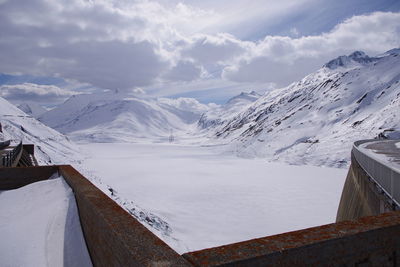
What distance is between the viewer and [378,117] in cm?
7275

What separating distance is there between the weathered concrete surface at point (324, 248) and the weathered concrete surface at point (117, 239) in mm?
409

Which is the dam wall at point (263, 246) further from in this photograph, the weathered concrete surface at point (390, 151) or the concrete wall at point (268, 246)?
the weathered concrete surface at point (390, 151)

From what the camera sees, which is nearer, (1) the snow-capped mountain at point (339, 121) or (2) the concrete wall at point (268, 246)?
(2) the concrete wall at point (268, 246)

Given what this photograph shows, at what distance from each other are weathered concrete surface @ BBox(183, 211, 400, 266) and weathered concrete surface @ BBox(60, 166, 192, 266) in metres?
0.41

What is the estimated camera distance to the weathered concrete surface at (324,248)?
12.3ft

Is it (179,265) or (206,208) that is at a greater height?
(179,265)

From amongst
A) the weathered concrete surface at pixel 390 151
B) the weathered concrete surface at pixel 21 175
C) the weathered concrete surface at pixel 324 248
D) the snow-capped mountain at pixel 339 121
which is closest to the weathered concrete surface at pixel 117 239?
the weathered concrete surface at pixel 324 248

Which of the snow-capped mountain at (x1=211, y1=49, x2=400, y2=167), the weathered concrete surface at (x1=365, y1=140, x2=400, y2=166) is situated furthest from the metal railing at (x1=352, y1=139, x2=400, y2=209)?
the snow-capped mountain at (x1=211, y1=49, x2=400, y2=167)

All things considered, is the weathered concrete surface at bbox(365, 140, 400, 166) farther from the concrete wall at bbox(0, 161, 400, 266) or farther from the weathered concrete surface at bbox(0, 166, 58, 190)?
the weathered concrete surface at bbox(0, 166, 58, 190)

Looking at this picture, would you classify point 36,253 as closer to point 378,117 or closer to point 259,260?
point 259,260

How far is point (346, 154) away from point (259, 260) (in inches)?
2544

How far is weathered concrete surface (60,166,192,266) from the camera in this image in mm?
3760

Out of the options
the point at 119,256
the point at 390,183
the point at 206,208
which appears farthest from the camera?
the point at 206,208

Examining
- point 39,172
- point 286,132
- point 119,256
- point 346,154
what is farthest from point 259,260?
point 286,132
